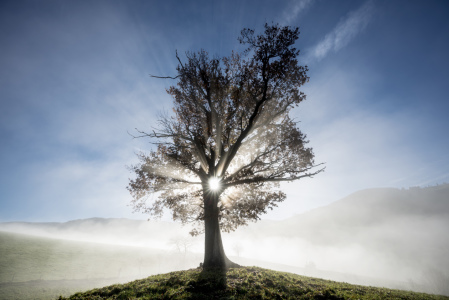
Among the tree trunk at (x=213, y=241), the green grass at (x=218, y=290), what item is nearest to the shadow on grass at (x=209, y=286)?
the green grass at (x=218, y=290)

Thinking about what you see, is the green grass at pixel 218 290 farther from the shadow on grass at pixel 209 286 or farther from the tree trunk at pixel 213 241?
the tree trunk at pixel 213 241

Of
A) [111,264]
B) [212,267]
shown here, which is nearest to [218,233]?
[212,267]

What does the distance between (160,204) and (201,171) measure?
5.26 m

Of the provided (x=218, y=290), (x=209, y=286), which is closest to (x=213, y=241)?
(x=209, y=286)

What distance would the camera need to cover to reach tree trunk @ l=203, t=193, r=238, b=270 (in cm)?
1537

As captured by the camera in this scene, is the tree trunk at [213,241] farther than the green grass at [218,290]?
Yes

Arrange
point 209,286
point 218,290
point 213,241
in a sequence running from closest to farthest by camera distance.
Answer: point 218,290, point 209,286, point 213,241

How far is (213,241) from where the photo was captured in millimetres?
16141

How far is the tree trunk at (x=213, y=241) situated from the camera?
1537cm

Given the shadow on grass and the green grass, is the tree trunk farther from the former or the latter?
the green grass

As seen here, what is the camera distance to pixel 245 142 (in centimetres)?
1711

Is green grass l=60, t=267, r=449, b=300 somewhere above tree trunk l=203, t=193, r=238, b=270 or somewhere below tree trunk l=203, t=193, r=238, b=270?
below

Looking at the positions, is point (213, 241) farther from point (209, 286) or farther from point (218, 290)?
point (218, 290)

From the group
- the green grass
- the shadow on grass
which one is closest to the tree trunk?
the shadow on grass
